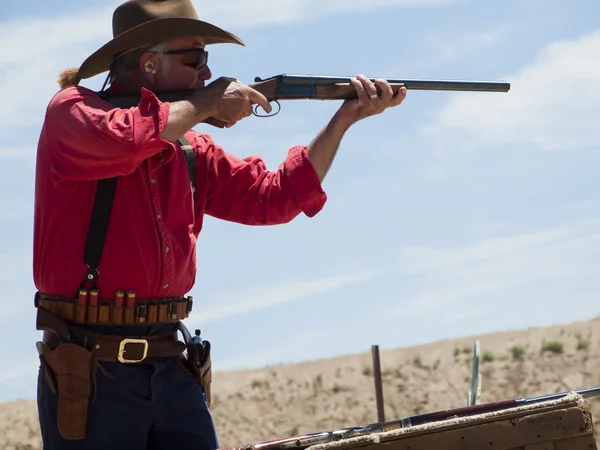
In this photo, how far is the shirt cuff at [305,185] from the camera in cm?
573

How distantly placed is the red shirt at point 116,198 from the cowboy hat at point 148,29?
1.19 feet

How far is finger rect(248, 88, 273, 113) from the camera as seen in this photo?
5.50m

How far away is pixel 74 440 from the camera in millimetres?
4902

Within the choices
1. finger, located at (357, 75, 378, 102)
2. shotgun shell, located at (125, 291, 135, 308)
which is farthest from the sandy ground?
shotgun shell, located at (125, 291, 135, 308)

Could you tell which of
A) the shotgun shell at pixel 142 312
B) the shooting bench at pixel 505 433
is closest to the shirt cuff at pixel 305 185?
the shotgun shell at pixel 142 312

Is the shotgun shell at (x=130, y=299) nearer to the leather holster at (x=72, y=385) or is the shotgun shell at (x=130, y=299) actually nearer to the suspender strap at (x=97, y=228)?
the suspender strap at (x=97, y=228)

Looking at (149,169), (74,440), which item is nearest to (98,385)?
(74,440)

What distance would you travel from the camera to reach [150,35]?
17.3ft

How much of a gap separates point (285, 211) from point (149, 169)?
3.10 feet

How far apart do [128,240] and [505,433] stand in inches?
74.7

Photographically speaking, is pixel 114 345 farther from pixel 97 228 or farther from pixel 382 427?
pixel 382 427

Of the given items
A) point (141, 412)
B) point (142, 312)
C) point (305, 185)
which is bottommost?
point (141, 412)

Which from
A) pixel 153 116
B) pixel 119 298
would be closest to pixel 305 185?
pixel 153 116

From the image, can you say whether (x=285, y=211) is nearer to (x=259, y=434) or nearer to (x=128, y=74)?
(x=128, y=74)
